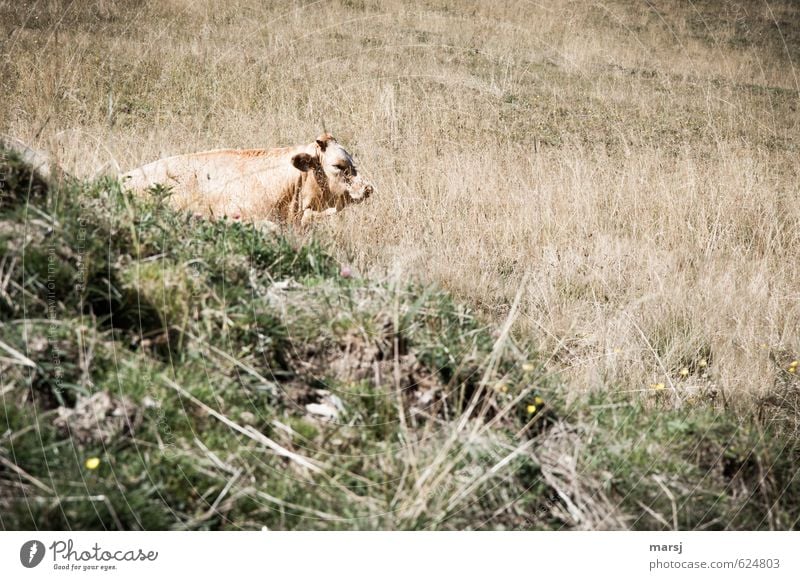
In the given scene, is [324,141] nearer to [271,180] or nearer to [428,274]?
[271,180]

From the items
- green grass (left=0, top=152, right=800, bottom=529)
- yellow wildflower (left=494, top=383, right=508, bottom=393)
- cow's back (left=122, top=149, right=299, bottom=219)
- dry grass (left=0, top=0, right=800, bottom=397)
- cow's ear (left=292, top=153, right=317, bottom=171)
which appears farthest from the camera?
cow's ear (left=292, top=153, right=317, bottom=171)

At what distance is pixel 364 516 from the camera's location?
2969mm

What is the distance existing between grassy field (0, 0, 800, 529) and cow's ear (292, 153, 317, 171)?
Result: 63cm

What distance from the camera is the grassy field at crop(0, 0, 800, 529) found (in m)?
3.04

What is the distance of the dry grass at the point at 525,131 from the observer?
488 cm

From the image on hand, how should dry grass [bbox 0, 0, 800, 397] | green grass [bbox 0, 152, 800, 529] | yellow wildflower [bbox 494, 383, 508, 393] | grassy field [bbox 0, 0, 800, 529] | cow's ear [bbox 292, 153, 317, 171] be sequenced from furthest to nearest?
cow's ear [bbox 292, 153, 317, 171], dry grass [bbox 0, 0, 800, 397], yellow wildflower [bbox 494, 383, 508, 393], grassy field [bbox 0, 0, 800, 529], green grass [bbox 0, 152, 800, 529]

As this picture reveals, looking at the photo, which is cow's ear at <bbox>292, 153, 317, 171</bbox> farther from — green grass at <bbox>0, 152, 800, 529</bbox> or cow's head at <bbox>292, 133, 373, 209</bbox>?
green grass at <bbox>0, 152, 800, 529</bbox>

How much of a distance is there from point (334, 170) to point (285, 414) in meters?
3.39

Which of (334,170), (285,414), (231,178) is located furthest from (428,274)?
(231,178)

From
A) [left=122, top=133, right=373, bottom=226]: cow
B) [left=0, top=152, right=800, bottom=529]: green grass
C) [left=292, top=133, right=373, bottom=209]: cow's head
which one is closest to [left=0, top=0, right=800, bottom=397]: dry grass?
[left=292, top=133, right=373, bottom=209]: cow's head

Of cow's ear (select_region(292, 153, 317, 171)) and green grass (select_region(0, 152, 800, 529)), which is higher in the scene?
Result: cow's ear (select_region(292, 153, 317, 171))

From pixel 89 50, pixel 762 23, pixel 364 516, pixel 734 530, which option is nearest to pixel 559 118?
pixel 762 23

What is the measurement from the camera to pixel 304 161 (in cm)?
617

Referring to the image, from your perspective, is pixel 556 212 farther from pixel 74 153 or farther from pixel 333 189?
pixel 74 153
